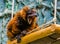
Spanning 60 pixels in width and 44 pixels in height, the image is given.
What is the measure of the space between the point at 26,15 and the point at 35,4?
4.64ft

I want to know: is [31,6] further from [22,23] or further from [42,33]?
[42,33]

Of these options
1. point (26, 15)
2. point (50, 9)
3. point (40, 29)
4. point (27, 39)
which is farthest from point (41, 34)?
point (50, 9)

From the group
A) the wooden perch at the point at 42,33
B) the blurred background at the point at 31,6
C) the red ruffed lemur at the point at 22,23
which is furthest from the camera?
the blurred background at the point at 31,6

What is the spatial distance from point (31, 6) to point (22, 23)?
1.29m

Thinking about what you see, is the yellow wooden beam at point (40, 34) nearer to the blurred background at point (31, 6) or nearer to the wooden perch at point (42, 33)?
the wooden perch at point (42, 33)

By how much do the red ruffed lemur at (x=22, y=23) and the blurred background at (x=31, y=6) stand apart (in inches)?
45.8

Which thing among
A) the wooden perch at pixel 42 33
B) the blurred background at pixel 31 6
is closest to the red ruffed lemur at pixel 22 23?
the wooden perch at pixel 42 33

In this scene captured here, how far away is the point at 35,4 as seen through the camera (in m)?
3.85

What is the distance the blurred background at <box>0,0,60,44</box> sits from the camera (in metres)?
3.77

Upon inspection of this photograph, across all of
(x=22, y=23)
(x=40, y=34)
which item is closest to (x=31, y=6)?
(x=22, y=23)

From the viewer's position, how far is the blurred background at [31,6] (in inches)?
148

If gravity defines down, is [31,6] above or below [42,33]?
below

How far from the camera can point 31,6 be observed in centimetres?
384

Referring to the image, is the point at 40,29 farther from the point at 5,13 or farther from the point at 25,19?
the point at 5,13
